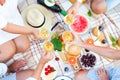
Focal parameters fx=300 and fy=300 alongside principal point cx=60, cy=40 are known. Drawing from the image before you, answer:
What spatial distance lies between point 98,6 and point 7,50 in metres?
0.64

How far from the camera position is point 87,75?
1.77 meters

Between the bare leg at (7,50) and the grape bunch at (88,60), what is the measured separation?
0.43m

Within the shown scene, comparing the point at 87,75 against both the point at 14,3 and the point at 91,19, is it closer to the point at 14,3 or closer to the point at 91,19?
the point at 91,19

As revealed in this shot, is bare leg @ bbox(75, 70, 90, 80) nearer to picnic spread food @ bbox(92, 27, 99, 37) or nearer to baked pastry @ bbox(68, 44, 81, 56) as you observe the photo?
baked pastry @ bbox(68, 44, 81, 56)

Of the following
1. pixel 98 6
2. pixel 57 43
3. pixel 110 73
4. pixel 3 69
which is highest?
pixel 98 6

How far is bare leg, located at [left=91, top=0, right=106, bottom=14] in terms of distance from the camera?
6.29ft

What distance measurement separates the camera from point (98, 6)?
1924mm

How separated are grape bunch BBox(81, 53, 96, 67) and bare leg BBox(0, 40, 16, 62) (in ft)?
1.42

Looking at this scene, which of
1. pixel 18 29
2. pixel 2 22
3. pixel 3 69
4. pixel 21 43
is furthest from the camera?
pixel 21 43

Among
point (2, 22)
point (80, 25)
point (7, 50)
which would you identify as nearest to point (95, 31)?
point (80, 25)

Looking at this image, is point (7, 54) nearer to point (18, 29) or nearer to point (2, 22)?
point (18, 29)

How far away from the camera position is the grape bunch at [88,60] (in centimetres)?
186

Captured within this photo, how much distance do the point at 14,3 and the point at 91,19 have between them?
0.59m

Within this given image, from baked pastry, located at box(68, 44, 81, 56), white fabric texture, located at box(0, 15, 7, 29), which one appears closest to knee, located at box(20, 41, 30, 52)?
baked pastry, located at box(68, 44, 81, 56)
